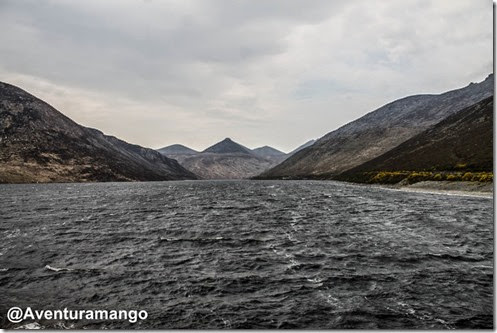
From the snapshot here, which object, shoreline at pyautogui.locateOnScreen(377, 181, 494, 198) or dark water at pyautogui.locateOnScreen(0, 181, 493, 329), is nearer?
dark water at pyautogui.locateOnScreen(0, 181, 493, 329)

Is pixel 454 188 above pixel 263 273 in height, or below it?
above

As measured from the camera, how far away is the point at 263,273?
27.9 meters

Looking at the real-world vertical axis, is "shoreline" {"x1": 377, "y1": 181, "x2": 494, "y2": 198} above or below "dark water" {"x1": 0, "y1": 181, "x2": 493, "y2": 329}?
above

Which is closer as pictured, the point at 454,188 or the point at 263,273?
the point at 263,273

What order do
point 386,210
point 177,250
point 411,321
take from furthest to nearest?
point 386,210, point 177,250, point 411,321

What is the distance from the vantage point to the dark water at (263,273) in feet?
65.0

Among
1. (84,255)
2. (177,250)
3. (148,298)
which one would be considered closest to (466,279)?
(148,298)

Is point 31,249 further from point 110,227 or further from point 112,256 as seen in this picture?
point 110,227

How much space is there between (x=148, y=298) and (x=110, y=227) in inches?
1277

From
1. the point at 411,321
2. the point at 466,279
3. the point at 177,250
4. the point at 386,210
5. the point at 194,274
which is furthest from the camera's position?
the point at 386,210

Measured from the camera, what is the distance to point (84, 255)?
3422 centimetres

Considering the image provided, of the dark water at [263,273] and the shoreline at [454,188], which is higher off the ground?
the shoreline at [454,188]

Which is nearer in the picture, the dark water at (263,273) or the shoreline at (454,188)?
the dark water at (263,273)

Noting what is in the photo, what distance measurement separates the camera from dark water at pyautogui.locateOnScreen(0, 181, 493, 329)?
65.0 ft
